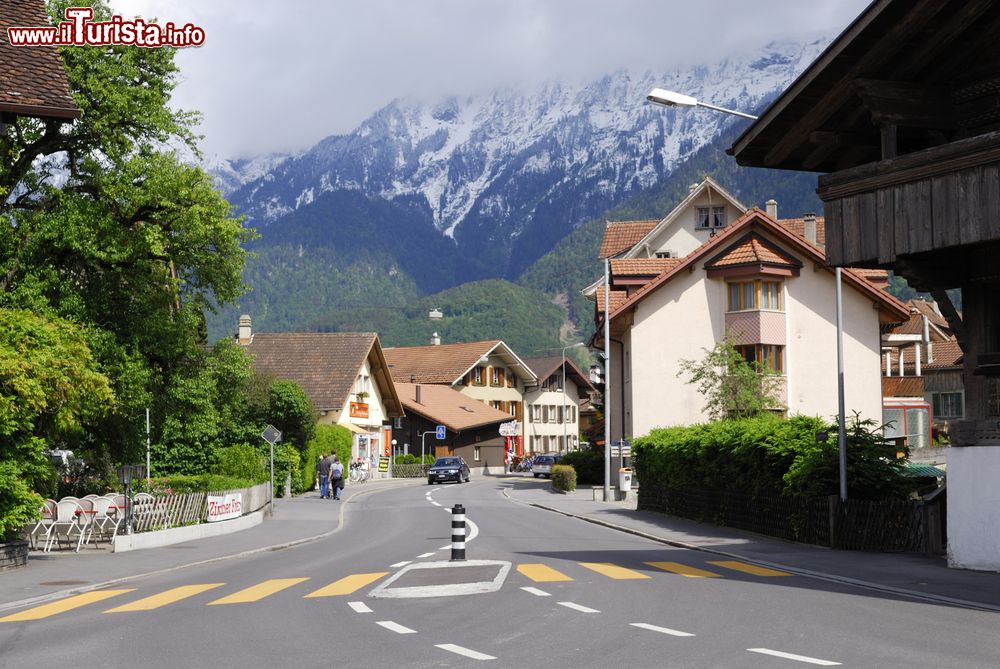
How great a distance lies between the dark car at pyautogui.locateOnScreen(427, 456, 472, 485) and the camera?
68875mm

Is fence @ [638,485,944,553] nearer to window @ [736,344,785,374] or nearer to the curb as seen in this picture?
the curb

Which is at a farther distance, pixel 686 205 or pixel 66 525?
pixel 686 205

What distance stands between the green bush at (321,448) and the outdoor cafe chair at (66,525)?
84.9ft

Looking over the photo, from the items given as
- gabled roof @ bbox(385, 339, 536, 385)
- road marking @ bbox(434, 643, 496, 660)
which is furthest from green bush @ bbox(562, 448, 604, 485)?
road marking @ bbox(434, 643, 496, 660)

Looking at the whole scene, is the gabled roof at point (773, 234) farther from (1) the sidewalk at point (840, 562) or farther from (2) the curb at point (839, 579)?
(2) the curb at point (839, 579)

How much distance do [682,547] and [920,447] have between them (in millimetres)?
37440

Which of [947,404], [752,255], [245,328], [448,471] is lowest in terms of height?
[448,471]

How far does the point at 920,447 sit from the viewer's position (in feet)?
191

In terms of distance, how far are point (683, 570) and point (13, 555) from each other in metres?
11.3

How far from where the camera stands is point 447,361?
10156 cm

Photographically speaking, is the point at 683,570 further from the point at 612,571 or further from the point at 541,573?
the point at 541,573

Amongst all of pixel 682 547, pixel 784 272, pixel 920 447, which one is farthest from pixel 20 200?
pixel 920 447

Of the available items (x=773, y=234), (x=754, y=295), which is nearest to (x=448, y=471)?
(x=754, y=295)

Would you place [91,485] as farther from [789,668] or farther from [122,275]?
[789,668]
